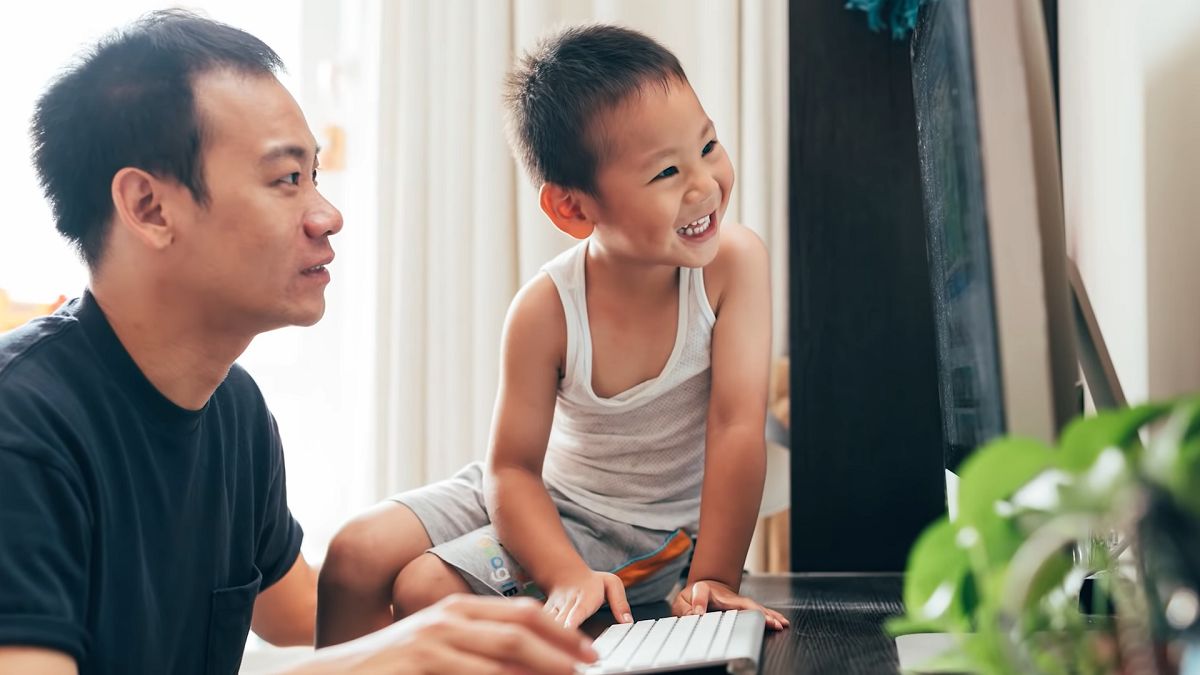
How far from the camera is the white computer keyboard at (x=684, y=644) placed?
0.66 m

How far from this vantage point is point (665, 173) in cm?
127

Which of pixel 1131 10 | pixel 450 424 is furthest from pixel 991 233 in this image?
pixel 450 424

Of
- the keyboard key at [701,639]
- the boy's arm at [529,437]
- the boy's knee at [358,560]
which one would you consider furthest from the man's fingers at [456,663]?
the boy's knee at [358,560]

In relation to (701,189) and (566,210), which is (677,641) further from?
(566,210)

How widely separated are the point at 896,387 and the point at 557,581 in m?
0.48

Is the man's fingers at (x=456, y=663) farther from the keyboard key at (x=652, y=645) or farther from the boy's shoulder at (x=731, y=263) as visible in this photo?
the boy's shoulder at (x=731, y=263)

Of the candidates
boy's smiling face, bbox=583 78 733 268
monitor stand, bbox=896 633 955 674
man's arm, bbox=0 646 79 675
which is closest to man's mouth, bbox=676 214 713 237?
boy's smiling face, bbox=583 78 733 268

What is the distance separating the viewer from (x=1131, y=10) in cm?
96

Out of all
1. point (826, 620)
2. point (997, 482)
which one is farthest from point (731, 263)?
point (997, 482)

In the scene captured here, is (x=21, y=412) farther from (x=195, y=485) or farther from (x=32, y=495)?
(x=195, y=485)

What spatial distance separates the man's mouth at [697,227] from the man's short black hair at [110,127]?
515 mm

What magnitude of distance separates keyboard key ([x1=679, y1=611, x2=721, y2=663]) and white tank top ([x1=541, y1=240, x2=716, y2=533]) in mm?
462

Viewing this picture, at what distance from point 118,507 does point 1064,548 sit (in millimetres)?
849

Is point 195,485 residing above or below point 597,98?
below
